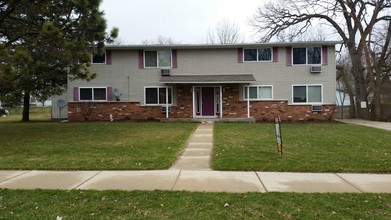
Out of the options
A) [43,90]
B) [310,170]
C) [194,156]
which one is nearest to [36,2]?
[194,156]

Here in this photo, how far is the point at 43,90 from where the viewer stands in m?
22.0

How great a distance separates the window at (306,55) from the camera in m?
20.7

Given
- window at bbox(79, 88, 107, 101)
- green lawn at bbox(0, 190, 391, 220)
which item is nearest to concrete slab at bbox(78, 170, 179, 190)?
green lawn at bbox(0, 190, 391, 220)

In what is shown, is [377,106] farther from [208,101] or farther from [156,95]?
[156,95]

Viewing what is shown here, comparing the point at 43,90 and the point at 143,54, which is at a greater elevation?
the point at 143,54

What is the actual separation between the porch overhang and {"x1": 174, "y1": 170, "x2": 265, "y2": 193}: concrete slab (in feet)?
42.7

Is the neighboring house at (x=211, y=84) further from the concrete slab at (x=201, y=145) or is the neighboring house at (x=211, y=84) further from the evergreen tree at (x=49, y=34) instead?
the concrete slab at (x=201, y=145)

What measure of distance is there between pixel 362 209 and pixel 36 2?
10.9 meters

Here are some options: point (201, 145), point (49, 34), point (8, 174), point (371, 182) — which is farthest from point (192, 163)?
point (49, 34)

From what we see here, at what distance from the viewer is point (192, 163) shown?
25.2 ft

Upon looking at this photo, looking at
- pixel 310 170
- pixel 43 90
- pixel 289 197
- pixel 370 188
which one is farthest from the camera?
pixel 43 90

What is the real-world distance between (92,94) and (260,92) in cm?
1071

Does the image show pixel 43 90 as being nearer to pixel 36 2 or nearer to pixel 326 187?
pixel 36 2

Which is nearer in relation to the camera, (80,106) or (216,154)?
(216,154)
